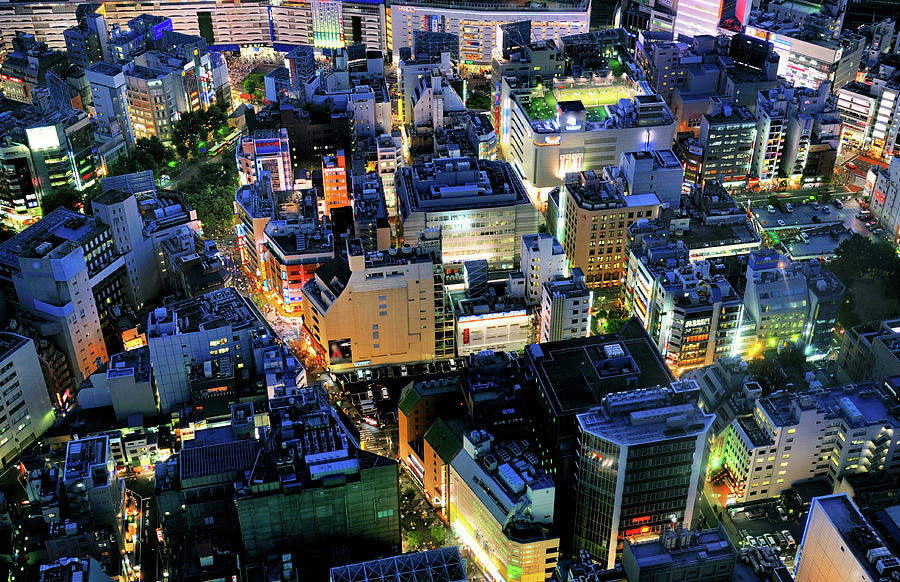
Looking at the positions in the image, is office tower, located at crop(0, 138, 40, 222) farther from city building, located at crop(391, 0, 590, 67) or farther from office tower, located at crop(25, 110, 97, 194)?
city building, located at crop(391, 0, 590, 67)

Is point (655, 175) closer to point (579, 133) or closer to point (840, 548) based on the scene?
point (579, 133)

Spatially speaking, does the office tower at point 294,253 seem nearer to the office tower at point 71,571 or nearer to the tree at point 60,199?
the tree at point 60,199

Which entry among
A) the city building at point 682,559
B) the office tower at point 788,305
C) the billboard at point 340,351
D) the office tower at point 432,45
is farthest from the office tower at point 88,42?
the city building at point 682,559

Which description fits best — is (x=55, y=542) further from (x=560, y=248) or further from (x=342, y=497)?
(x=560, y=248)

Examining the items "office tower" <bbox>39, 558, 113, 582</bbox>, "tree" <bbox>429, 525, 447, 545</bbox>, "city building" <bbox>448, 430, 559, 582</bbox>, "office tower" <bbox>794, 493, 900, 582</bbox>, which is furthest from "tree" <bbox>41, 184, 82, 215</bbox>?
"office tower" <bbox>794, 493, 900, 582</bbox>

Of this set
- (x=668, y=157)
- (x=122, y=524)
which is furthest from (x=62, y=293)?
(x=668, y=157)

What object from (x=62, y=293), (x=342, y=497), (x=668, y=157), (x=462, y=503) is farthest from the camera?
(x=668, y=157)
